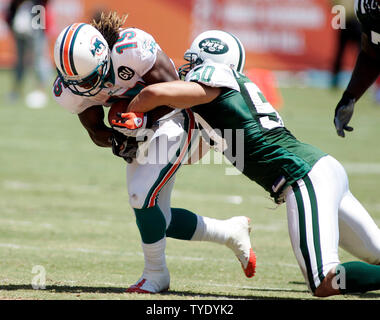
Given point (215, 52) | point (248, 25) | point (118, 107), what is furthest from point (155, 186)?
point (248, 25)

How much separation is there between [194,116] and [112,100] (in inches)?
20.5

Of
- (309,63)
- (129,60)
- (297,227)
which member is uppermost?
(129,60)

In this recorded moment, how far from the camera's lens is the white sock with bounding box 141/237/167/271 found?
442 cm

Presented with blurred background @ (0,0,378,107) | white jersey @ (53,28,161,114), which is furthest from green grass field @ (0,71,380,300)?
blurred background @ (0,0,378,107)

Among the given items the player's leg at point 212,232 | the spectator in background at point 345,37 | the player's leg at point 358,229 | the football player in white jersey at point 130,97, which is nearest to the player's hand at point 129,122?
the football player in white jersey at point 130,97

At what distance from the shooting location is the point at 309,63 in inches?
792

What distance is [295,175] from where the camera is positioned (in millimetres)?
4121

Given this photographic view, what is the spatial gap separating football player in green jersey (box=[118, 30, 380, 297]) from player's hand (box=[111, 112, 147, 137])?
0.03 metres

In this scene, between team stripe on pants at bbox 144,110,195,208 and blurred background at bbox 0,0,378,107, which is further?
blurred background at bbox 0,0,378,107

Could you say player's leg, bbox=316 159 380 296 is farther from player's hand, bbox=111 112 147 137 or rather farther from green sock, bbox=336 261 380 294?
player's hand, bbox=111 112 147 137
